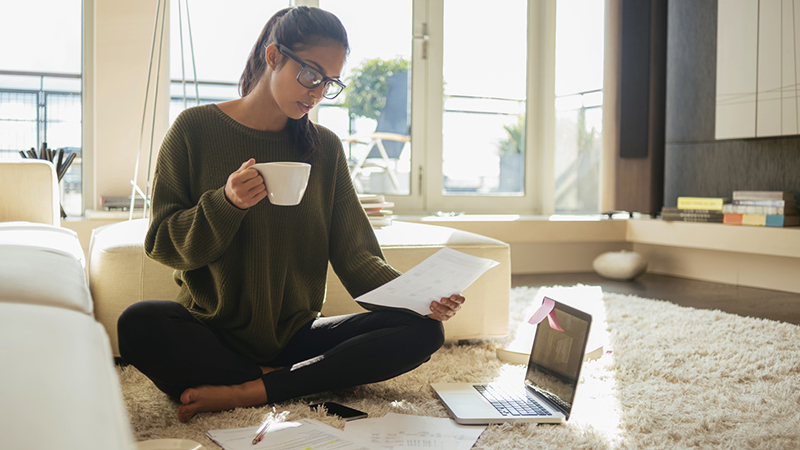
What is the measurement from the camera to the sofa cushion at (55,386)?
30 centimetres

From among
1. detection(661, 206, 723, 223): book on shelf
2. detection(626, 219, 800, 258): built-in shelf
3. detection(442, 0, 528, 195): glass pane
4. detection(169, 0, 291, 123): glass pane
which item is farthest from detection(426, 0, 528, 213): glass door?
detection(169, 0, 291, 123): glass pane

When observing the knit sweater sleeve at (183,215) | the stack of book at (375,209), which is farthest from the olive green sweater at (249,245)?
the stack of book at (375,209)

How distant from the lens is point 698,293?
329 centimetres

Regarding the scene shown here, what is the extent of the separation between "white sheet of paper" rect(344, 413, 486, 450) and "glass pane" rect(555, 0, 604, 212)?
11.8 ft

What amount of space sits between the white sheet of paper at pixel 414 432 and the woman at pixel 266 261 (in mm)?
144

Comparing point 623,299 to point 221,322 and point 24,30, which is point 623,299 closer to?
point 221,322

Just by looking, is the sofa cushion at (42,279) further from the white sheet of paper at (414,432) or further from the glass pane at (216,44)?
the glass pane at (216,44)

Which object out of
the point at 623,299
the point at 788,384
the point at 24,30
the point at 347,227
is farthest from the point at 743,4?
the point at 24,30

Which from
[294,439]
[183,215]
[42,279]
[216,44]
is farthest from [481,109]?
[42,279]

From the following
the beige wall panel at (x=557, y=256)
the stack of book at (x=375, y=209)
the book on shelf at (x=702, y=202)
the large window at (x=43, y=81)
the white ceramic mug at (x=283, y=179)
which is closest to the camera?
the white ceramic mug at (x=283, y=179)

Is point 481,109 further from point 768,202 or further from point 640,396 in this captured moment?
point 640,396

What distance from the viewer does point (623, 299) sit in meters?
2.97

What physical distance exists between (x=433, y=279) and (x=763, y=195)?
9.35ft

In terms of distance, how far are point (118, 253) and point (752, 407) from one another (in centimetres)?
169
